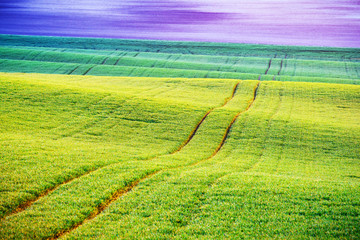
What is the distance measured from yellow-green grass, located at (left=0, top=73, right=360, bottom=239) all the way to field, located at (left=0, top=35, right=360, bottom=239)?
81 mm

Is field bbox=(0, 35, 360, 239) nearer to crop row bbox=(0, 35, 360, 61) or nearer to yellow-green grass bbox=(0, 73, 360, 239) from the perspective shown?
yellow-green grass bbox=(0, 73, 360, 239)

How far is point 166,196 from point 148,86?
4100 cm

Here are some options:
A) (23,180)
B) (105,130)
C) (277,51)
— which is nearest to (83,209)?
(23,180)

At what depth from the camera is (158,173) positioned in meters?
17.9

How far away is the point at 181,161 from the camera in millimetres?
21641

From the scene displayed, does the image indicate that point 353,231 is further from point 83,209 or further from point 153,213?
point 83,209

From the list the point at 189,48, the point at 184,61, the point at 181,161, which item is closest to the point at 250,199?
the point at 181,161

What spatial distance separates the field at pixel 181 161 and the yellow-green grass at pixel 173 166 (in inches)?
3.2

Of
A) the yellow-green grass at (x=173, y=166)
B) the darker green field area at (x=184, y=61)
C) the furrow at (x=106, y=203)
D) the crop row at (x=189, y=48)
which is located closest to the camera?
the furrow at (x=106, y=203)

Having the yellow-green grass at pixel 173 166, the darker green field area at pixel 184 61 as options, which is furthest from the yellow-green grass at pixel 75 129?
the darker green field area at pixel 184 61

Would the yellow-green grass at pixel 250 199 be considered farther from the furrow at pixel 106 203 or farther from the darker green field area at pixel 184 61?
the darker green field area at pixel 184 61

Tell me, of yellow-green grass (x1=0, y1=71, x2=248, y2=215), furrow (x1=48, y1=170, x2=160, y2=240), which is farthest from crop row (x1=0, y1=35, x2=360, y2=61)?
furrow (x1=48, y1=170, x2=160, y2=240)

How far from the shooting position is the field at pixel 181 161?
12.2m

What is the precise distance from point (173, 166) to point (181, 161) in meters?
1.76
